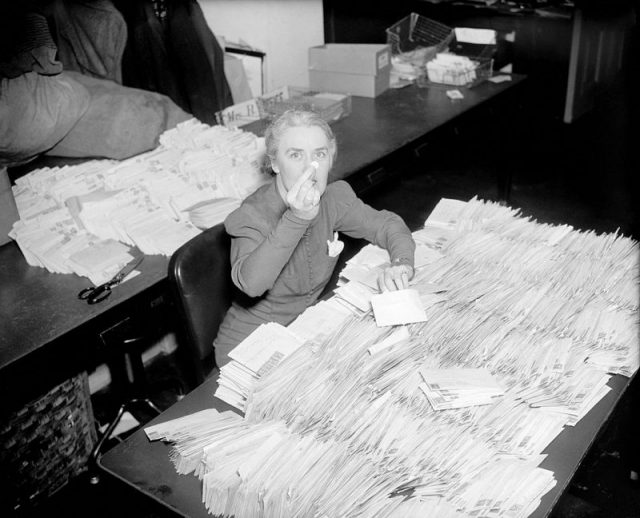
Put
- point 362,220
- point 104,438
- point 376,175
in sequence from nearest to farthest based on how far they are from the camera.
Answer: point 362,220, point 104,438, point 376,175

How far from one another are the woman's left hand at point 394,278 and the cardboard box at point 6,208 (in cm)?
142

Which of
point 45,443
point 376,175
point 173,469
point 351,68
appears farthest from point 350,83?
point 173,469

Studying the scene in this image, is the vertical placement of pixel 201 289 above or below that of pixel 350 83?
below

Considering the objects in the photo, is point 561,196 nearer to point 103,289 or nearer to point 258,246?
point 258,246

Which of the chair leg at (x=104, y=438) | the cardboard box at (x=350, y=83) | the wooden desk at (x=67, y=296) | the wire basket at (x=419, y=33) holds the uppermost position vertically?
the wire basket at (x=419, y=33)

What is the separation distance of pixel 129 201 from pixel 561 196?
3.41 meters

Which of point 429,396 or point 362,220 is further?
point 362,220

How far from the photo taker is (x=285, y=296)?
6.70ft

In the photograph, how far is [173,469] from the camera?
123 centimetres

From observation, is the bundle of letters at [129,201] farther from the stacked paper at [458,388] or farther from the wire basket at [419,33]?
the wire basket at [419,33]

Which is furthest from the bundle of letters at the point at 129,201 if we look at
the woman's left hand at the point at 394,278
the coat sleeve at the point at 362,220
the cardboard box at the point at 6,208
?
the woman's left hand at the point at 394,278

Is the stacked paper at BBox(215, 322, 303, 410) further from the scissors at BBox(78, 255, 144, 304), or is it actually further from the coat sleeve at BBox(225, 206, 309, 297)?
the scissors at BBox(78, 255, 144, 304)

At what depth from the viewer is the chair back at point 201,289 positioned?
1729 millimetres

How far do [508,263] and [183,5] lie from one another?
260 centimetres
